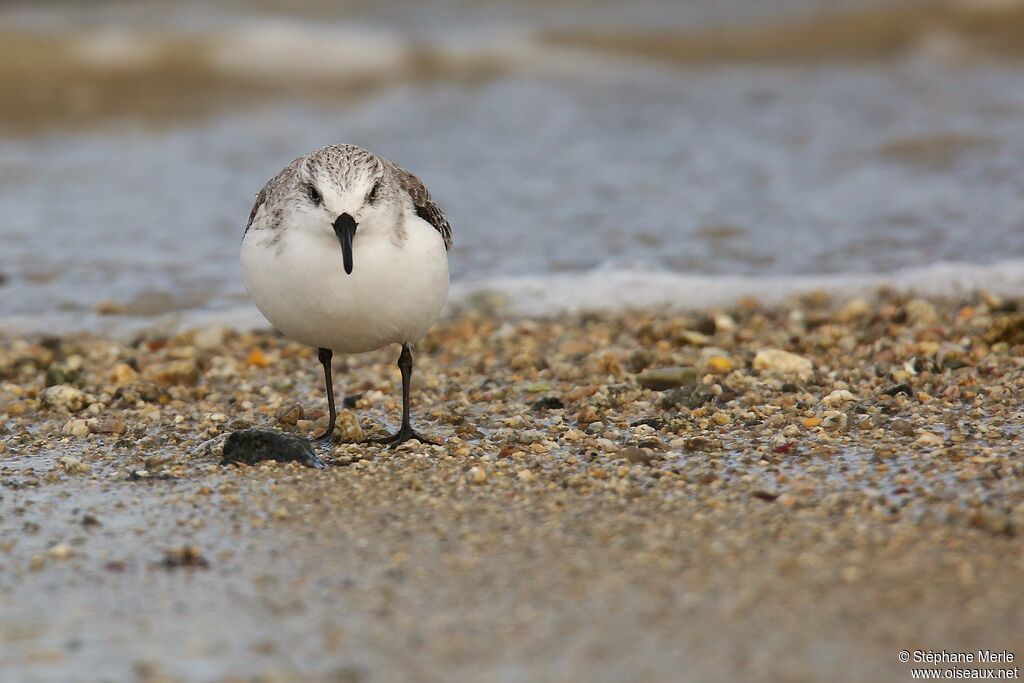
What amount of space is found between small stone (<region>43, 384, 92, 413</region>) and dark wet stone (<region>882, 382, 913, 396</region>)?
136 inches

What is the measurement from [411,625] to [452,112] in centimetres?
974

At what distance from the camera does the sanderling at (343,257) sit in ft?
15.1

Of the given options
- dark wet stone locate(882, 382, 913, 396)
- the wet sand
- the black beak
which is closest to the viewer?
the wet sand

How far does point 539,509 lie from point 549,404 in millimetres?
1419

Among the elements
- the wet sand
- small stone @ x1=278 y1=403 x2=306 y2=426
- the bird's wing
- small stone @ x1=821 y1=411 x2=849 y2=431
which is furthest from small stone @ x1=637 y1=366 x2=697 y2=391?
small stone @ x1=278 y1=403 x2=306 y2=426

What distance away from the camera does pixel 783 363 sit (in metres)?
5.86

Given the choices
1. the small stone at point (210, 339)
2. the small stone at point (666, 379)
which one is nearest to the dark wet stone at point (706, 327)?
the small stone at point (666, 379)

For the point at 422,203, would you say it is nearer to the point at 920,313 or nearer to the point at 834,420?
the point at 834,420

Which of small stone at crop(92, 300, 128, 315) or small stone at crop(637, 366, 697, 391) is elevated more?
small stone at crop(92, 300, 128, 315)

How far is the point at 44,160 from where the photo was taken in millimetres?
11312

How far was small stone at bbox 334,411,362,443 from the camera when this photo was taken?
17.0 ft

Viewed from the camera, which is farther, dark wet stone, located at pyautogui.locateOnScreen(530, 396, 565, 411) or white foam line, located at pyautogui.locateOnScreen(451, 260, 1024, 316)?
white foam line, located at pyautogui.locateOnScreen(451, 260, 1024, 316)

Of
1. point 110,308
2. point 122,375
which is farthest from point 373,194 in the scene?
point 110,308

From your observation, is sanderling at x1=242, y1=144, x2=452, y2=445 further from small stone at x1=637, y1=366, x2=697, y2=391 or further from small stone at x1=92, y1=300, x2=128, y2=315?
small stone at x1=92, y1=300, x2=128, y2=315
